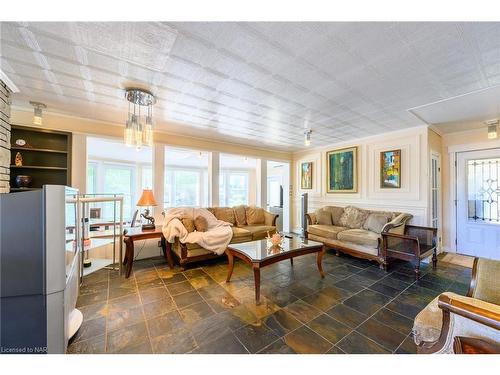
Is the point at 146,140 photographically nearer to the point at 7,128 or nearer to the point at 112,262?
the point at 7,128

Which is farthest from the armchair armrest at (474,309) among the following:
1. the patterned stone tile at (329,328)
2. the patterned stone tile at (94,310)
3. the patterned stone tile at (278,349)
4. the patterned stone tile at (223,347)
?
the patterned stone tile at (94,310)

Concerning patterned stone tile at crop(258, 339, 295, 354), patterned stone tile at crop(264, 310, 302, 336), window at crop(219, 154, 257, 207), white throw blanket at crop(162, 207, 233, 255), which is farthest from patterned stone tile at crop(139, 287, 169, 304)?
window at crop(219, 154, 257, 207)

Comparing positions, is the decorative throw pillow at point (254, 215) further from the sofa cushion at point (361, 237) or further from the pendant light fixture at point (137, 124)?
the pendant light fixture at point (137, 124)

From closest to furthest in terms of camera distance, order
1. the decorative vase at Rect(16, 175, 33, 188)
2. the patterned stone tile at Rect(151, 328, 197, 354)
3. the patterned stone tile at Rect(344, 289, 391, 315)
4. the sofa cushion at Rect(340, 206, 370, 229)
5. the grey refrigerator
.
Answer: the grey refrigerator < the patterned stone tile at Rect(151, 328, 197, 354) < the patterned stone tile at Rect(344, 289, 391, 315) < the decorative vase at Rect(16, 175, 33, 188) < the sofa cushion at Rect(340, 206, 370, 229)

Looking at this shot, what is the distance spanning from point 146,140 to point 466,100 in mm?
4080

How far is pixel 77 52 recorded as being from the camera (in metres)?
1.62

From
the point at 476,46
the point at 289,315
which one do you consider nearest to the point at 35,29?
the point at 289,315

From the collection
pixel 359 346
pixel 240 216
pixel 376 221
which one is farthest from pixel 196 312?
pixel 376 221

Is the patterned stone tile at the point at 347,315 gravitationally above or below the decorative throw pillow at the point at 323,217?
below

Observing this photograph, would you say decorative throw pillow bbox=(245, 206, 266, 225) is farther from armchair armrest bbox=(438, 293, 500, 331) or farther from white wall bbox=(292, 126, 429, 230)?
armchair armrest bbox=(438, 293, 500, 331)

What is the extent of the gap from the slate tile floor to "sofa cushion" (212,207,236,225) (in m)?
1.25

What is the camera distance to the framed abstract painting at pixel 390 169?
12.4 ft

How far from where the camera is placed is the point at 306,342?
62.4 inches

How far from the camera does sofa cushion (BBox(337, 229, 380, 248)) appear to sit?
10.6 feet
